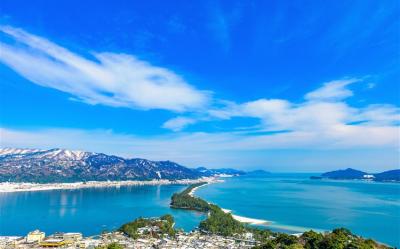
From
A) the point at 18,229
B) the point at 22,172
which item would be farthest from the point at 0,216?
the point at 22,172

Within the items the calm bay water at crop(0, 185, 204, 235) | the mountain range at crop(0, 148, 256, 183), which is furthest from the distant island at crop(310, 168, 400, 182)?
the calm bay water at crop(0, 185, 204, 235)

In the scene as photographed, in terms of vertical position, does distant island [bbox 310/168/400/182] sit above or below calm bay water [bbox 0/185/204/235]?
above

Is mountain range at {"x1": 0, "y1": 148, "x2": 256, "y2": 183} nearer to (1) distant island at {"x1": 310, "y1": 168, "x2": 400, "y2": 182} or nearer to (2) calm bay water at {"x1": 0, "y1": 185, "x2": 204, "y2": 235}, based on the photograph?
(2) calm bay water at {"x1": 0, "y1": 185, "x2": 204, "y2": 235}

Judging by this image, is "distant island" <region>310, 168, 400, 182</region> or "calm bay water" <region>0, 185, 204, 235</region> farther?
"distant island" <region>310, 168, 400, 182</region>

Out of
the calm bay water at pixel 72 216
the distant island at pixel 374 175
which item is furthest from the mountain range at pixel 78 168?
the distant island at pixel 374 175

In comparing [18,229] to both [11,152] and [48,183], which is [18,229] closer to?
[48,183]

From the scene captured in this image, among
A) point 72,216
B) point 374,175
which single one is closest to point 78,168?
point 72,216

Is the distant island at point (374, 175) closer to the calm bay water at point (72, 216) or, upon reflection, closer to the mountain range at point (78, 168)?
the mountain range at point (78, 168)

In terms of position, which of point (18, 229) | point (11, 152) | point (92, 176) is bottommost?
point (18, 229)

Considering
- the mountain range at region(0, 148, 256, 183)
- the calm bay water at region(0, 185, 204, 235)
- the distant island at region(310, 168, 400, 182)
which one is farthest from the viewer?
the distant island at region(310, 168, 400, 182)
